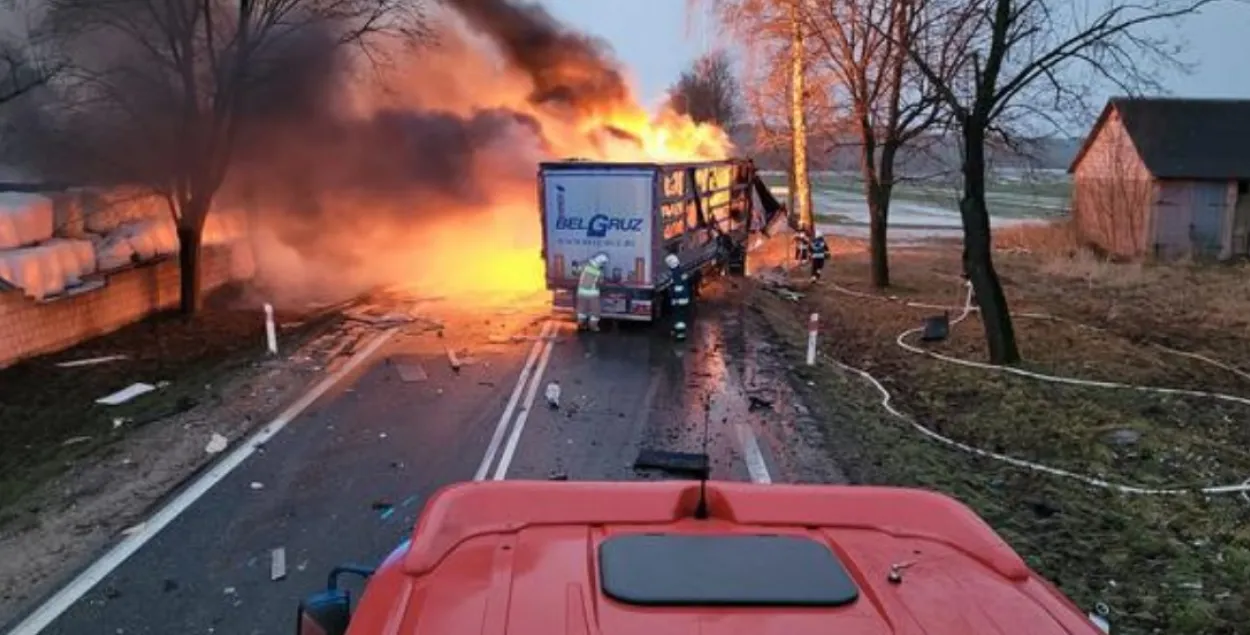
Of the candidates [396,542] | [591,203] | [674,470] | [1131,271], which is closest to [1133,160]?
[1131,271]

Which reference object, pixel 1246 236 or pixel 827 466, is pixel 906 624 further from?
pixel 1246 236

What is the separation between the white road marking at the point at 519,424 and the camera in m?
8.73

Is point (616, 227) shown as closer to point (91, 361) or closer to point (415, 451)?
point (415, 451)

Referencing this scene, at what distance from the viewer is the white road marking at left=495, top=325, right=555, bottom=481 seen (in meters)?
8.73

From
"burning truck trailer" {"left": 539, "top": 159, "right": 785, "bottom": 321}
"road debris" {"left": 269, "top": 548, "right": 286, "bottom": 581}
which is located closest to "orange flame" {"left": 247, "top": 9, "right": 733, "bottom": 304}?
"burning truck trailer" {"left": 539, "top": 159, "right": 785, "bottom": 321}

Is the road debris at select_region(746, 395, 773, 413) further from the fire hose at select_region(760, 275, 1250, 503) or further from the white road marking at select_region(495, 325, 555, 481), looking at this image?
the white road marking at select_region(495, 325, 555, 481)

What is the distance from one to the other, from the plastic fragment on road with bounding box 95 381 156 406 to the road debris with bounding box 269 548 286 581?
5875 mm

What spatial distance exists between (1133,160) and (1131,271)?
31.7 feet

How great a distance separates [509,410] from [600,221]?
634cm

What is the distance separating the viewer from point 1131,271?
995 inches

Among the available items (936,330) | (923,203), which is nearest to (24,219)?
(936,330)

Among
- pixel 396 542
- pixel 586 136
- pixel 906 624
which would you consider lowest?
pixel 396 542

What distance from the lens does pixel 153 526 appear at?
7.40 metres

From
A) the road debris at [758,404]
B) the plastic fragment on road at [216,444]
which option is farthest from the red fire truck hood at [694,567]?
the road debris at [758,404]
